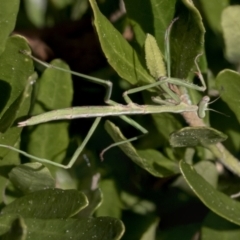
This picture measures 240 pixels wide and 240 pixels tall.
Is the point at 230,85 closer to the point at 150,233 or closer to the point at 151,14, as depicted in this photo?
the point at 151,14

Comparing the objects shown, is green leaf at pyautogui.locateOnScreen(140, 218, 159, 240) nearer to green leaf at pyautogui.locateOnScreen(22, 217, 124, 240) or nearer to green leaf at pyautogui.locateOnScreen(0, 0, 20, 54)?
green leaf at pyautogui.locateOnScreen(22, 217, 124, 240)

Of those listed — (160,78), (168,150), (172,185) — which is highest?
(160,78)

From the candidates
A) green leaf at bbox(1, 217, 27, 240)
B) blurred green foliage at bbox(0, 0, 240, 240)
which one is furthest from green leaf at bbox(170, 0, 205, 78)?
green leaf at bbox(1, 217, 27, 240)

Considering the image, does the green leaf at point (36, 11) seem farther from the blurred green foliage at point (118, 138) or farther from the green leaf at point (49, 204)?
the green leaf at point (49, 204)

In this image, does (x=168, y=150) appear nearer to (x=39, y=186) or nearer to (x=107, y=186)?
(x=107, y=186)

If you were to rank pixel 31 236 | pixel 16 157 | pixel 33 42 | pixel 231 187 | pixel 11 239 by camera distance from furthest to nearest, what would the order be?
pixel 33 42, pixel 231 187, pixel 16 157, pixel 31 236, pixel 11 239

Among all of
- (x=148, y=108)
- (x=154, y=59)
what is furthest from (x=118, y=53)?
(x=148, y=108)

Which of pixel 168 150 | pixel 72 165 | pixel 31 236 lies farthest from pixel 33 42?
pixel 31 236
